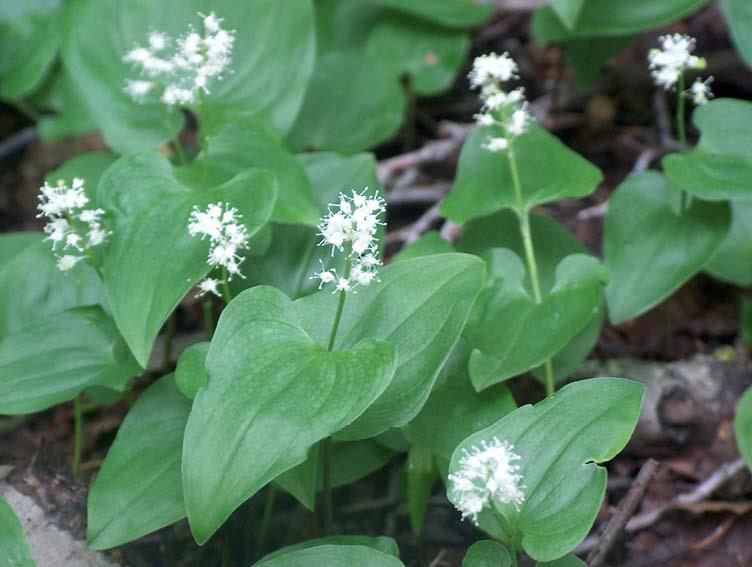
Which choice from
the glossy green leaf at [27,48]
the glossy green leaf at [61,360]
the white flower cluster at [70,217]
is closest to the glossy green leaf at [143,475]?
the glossy green leaf at [61,360]

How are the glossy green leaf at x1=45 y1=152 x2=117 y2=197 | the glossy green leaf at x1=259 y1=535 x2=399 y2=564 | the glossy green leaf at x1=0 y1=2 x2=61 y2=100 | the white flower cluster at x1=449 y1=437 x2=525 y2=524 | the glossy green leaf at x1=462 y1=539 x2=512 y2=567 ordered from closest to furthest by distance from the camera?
the white flower cluster at x1=449 y1=437 x2=525 y2=524
the glossy green leaf at x1=462 y1=539 x2=512 y2=567
the glossy green leaf at x1=259 y1=535 x2=399 y2=564
the glossy green leaf at x1=45 y1=152 x2=117 y2=197
the glossy green leaf at x1=0 y1=2 x2=61 y2=100

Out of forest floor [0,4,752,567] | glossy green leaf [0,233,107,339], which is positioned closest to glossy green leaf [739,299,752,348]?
forest floor [0,4,752,567]

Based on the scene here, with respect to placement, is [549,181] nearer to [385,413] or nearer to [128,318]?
[385,413]

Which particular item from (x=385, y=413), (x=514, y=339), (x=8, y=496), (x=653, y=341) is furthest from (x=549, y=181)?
(x=8, y=496)

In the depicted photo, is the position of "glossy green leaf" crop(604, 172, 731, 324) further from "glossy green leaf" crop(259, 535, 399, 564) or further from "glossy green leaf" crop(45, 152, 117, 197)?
"glossy green leaf" crop(45, 152, 117, 197)

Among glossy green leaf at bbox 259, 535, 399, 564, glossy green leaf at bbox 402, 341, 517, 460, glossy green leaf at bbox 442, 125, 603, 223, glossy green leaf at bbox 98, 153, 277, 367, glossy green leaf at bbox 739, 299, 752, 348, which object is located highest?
glossy green leaf at bbox 98, 153, 277, 367

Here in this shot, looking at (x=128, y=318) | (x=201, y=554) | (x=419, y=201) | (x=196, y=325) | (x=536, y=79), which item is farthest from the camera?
(x=536, y=79)

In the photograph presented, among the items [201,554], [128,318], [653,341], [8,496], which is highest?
[128,318]

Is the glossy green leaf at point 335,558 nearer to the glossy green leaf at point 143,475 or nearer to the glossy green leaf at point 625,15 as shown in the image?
the glossy green leaf at point 143,475
